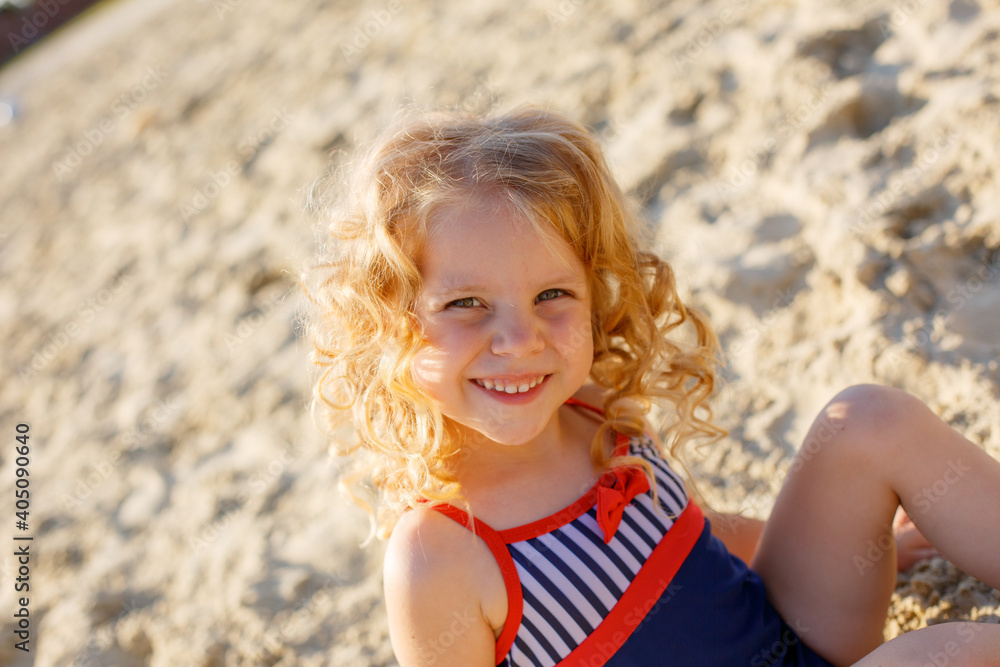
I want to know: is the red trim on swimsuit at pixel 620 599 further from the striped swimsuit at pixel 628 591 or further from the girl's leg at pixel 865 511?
the girl's leg at pixel 865 511

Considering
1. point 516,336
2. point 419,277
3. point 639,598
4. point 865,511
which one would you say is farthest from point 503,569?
point 865,511

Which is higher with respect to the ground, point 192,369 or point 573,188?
point 573,188

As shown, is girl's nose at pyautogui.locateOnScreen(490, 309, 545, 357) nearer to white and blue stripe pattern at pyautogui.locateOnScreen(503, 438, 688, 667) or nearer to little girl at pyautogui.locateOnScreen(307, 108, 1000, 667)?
little girl at pyautogui.locateOnScreen(307, 108, 1000, 667)

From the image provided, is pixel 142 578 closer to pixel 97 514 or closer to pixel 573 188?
pixel 97 514

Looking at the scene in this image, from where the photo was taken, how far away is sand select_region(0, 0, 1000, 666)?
1746mm

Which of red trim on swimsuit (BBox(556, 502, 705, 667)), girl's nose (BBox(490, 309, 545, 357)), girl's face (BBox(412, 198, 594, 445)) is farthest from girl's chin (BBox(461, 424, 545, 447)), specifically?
red trim on swimsuit (BBox(556, 502, 705, 667))

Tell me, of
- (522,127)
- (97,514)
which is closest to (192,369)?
(97,514)

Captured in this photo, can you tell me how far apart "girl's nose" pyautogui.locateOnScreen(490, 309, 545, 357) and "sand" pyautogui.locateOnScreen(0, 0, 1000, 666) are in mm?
671

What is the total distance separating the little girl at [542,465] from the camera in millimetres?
1151

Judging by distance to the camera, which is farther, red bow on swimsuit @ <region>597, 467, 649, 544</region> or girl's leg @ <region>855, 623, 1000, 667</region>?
red bow on swimsuit @ <region>597, 467, 649, 544</region>

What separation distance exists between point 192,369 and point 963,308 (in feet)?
7.55

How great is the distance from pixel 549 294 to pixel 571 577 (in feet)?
1.35

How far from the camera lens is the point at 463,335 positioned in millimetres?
1157

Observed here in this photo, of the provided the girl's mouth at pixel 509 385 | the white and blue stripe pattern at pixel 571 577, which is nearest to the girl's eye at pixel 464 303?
the girl's mouth at pixel 509 385
